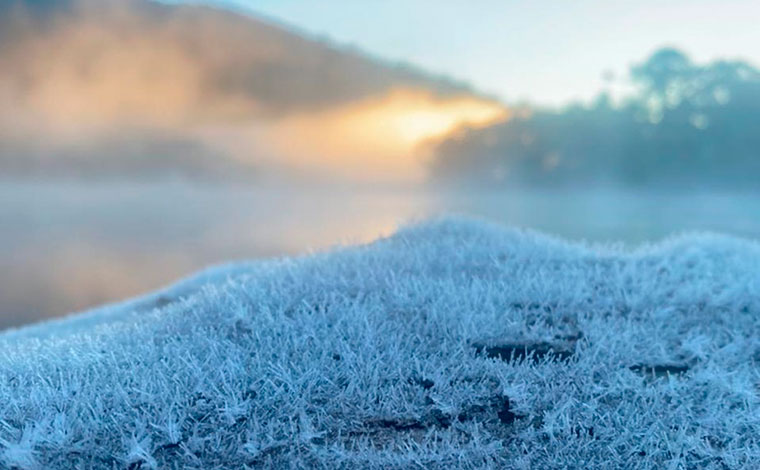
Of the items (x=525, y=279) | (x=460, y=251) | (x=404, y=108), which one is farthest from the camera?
(x=404, y=108)

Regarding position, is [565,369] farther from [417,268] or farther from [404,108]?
[404,108]

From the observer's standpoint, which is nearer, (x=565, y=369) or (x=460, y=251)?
(x=565, y=369)

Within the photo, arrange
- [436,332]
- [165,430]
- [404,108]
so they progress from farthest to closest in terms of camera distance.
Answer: [404,108] → [436,332] → [165,430]

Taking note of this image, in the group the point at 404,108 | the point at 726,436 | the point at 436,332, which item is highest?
the point at 404,108

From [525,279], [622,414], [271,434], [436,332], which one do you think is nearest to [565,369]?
[622,414]

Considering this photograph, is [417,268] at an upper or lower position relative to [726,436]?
upper

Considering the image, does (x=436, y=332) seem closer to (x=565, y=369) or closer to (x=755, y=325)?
(x=565, y=369)

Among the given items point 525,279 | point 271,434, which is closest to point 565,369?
point 525,279
